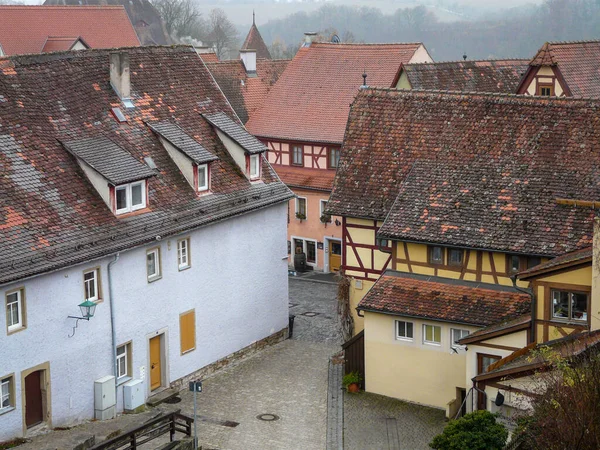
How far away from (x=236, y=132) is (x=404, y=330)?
9.20 metres

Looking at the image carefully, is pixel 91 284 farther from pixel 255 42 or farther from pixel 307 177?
pixel 255 42

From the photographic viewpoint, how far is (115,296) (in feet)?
102

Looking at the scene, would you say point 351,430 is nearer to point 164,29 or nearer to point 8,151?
point 8,151

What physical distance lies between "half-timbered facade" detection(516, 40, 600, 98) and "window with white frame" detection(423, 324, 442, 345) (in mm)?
17650

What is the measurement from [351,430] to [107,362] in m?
6.67

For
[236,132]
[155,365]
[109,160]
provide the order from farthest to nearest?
1. [236,132]
2. [155,365]
3. [109,160]

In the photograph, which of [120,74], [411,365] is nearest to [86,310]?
[120,74]

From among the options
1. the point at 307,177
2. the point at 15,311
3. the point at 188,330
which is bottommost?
the point at 188,330

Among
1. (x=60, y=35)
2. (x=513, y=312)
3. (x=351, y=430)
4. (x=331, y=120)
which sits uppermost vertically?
(x=60, y=35)

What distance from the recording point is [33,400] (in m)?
28.8

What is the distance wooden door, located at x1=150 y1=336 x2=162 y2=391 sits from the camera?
1297 inches

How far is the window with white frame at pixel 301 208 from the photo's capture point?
5091 cm

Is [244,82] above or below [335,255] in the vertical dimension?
above

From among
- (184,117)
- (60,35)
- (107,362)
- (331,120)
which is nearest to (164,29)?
(60,35)
